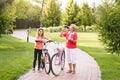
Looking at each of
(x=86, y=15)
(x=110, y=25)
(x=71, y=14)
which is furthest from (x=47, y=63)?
(x=86, y=15)

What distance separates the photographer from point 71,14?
82938 mm

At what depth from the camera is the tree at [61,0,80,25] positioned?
82.1 m

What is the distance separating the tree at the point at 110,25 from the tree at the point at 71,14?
211 feet

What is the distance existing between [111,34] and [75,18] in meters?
65.6

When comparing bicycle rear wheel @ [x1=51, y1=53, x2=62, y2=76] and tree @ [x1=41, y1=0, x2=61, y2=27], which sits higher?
tree @ [x1=41, y1=0, x2=61, y2=27]

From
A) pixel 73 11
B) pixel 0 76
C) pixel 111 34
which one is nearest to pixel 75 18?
pixel 73 11

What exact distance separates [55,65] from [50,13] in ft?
233

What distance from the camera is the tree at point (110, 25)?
53.3 ft

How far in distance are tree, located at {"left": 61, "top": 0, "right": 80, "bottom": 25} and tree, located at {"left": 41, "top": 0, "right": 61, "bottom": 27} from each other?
2338mm

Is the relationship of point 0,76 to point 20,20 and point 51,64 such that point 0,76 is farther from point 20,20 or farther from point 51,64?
point 20,20

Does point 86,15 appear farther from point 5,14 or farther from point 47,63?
point 47,63

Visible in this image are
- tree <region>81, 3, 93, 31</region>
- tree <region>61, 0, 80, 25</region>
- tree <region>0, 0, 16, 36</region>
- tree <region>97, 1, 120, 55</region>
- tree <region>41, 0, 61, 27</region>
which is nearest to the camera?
tree <region>97, 1, 120, 55</region>

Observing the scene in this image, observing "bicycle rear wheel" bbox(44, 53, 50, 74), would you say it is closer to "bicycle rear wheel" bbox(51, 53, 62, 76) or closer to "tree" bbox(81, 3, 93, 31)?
"bicycle rear wheel" bbox(51, 53, 62, 76)

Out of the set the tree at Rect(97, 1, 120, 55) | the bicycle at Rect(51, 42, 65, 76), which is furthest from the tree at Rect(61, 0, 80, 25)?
the bicycle at Rect(51, 42, 65, 76)
